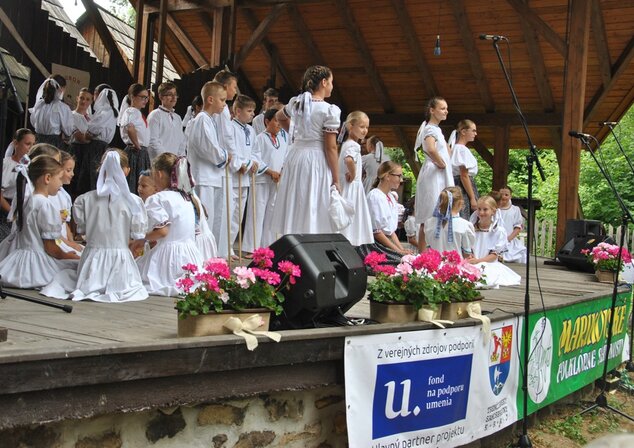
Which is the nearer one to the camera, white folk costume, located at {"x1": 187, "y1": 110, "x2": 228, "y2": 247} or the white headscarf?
the white headscarf

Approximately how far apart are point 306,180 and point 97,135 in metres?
4.16

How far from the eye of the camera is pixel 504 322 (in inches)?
207

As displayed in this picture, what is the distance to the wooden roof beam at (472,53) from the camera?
492 inches

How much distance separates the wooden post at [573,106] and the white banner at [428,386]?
16.7ft

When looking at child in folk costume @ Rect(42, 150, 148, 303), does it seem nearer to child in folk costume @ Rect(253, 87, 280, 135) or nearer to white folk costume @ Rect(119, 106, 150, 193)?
white folk costume @ Rect(119, 106, 150, 193)

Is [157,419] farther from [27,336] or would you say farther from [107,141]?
[107,141]

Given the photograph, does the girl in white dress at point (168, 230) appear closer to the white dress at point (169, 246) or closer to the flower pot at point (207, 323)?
the white dress at point (169, 246)

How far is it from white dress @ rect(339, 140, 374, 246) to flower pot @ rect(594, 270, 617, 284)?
108 inches

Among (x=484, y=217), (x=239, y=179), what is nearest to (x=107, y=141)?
(x=239, y=179)

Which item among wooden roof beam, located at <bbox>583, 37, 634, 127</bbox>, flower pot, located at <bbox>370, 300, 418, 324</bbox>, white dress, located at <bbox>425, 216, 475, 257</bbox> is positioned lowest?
flower pot, located at <bbox>370, 300, 418, 324</bbox>

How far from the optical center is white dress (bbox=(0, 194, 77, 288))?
516 centimetres

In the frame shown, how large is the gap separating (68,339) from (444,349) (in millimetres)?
2088

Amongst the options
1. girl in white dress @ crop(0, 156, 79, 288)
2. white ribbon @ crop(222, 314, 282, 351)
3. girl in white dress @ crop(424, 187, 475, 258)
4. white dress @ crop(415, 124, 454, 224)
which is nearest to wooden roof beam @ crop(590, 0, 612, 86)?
white dress @ crop(415, 124, 454, 224)

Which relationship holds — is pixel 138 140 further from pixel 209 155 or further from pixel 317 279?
pixel 317 279
